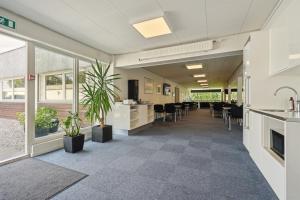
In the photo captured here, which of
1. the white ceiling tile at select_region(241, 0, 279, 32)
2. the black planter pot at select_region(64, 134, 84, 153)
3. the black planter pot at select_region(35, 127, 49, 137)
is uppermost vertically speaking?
the white ceiling tile at select_region(241, 0, 279, 32)

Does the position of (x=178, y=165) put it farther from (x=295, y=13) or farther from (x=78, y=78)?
(x=78, y=78)

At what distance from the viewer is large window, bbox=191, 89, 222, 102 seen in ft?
59.3

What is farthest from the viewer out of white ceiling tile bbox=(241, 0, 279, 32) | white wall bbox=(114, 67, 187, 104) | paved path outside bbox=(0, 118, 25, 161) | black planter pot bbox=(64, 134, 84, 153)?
white wall bbox=(114, 67, 187, 104)

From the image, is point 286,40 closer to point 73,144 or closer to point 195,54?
point 195,54

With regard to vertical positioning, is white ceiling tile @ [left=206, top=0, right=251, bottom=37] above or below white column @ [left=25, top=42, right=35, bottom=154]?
above

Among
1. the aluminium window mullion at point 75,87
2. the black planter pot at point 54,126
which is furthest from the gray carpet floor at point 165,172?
→ the aluminium window mullion at point 75,87

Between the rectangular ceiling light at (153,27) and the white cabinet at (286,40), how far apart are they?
191cm

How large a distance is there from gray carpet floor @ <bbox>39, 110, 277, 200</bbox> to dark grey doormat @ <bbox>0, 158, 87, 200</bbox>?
0.51ft

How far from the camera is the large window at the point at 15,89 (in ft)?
10.3

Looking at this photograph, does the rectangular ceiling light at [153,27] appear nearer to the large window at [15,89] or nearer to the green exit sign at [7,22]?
the green exit sign at [7,22]

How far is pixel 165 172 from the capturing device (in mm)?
2389

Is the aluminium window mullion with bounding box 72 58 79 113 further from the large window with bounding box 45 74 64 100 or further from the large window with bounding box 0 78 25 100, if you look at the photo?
the large window with bounding box 0 78 25 100

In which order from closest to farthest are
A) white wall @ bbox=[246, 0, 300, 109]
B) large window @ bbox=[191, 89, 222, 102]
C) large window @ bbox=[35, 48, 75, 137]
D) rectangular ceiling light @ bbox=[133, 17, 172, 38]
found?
white wall @ bbox=[246, 0, 300, 109] < rectangular ceiling light @ bbox=[133, 17, 172, 38] < large window @ bbox=[35, 48, 75, 137] < large window @ bbox=[191, 89, 222, 102]

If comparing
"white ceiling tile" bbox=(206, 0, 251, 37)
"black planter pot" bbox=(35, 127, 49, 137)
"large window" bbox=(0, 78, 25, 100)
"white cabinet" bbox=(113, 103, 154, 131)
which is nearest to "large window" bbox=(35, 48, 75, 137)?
"black planter pot" bbox=(35, 127, 49, 137)
